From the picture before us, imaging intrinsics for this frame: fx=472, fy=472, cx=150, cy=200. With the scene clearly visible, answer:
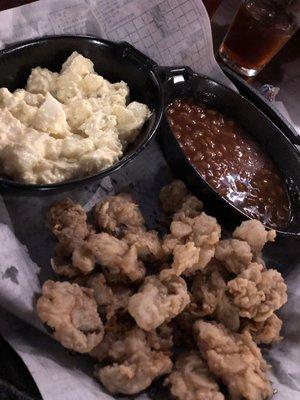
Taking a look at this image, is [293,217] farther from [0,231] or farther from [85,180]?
[0,231]

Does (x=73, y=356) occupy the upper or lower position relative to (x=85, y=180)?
lower

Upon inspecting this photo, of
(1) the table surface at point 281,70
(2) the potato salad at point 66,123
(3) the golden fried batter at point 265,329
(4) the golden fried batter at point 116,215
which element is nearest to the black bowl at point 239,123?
(2) the potato salad at point 66,123

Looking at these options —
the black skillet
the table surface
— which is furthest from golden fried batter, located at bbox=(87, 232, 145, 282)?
the table surface

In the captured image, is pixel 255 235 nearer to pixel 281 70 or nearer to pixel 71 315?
pixel 71 315

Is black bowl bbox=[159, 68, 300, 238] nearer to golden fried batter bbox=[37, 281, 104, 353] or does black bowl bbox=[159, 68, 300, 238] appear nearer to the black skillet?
the black skillet

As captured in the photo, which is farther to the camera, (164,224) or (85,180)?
(164,224)

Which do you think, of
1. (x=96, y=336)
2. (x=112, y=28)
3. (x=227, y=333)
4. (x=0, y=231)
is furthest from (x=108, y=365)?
(x=112, y=28)

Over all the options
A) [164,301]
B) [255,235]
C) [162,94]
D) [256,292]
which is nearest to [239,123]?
[162,94]
